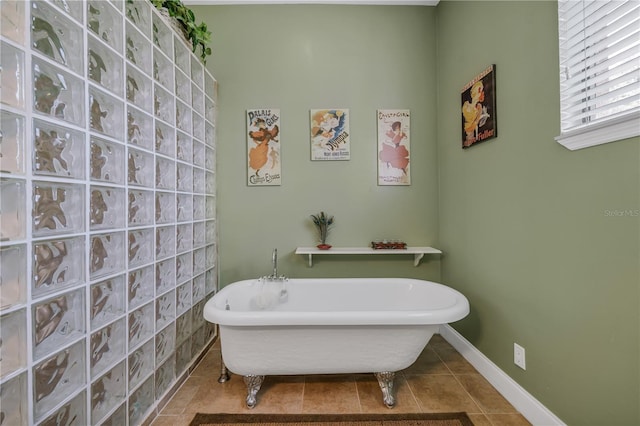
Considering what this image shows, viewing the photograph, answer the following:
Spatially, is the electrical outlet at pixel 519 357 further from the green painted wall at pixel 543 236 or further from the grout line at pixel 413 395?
the grout line at pixel 413 395

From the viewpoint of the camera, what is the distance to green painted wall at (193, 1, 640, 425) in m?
1.01

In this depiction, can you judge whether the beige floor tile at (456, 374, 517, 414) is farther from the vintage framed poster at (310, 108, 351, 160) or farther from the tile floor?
the vintage framed poster at (310, 108, 351, 160)

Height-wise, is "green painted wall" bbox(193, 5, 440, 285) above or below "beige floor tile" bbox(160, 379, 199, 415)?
above

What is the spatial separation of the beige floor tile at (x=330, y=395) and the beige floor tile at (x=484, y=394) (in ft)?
2.22

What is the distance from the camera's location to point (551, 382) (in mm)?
1202

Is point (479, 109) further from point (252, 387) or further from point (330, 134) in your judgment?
point (252, 387)

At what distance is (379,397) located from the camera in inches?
56.9

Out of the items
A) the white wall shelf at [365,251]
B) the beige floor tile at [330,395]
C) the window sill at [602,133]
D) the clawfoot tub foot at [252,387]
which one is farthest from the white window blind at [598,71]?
the clawfoot tub foot at [252,387]

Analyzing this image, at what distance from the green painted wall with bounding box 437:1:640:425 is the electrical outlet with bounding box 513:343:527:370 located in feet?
0.11

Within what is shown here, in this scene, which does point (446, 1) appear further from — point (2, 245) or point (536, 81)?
point (2, 245)

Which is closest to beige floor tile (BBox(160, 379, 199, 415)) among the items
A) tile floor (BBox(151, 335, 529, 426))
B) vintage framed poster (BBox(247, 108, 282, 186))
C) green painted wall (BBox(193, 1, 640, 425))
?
tile floor (BBox(151, 335, 529, 426))

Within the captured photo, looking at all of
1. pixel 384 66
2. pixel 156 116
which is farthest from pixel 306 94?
pixel 156 116

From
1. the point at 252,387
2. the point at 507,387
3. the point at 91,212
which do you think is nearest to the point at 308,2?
the point at 91,212

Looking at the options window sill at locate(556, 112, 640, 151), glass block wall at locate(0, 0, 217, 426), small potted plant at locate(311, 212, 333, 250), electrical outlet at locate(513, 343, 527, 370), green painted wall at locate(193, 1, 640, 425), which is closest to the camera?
glass block wall at locate(0, 0, 217, 426)
